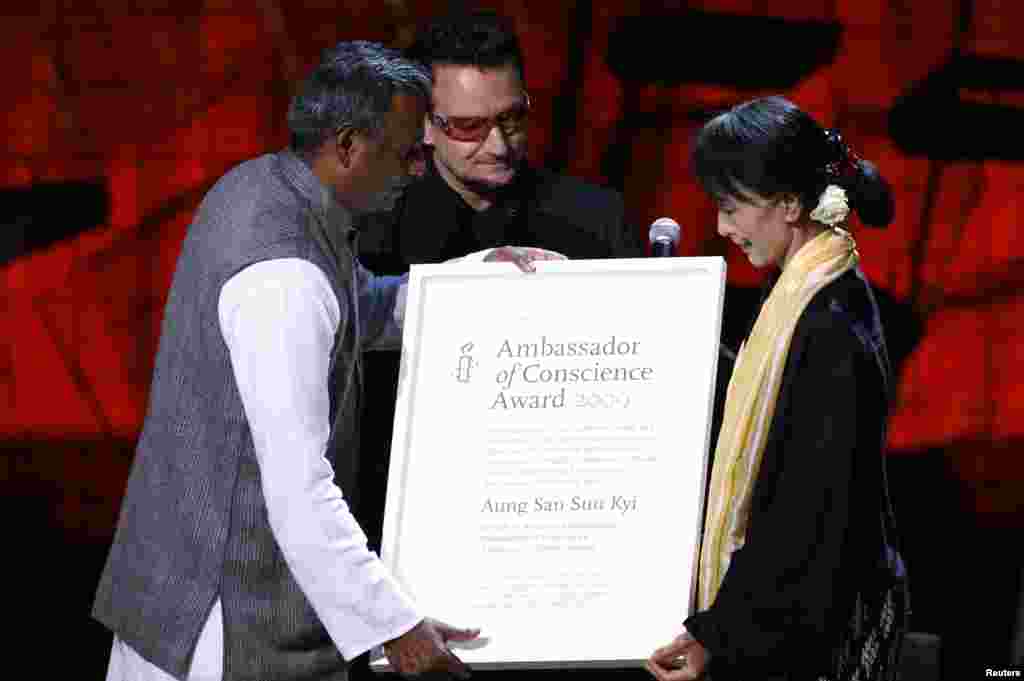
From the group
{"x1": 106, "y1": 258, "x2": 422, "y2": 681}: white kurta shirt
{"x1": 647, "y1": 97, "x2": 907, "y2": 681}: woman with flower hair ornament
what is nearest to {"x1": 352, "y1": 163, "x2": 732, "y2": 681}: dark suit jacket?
{"x1": 647, "y1": 97, "x2": 907, "y2": 681}: woman with flower hair ornament

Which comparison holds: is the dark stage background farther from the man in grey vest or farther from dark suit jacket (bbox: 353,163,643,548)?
the man in grey vest

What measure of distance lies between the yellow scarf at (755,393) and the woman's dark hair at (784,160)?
70 millimetres

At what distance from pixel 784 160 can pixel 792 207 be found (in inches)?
3.0

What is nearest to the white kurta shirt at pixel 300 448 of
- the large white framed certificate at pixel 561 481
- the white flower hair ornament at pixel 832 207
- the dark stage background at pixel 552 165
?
the large white framed certificate at pixel 561 481

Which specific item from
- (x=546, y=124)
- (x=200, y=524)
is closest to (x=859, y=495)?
(x=200, y=524)

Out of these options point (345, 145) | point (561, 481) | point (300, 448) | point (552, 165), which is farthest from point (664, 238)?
point (552, 165)

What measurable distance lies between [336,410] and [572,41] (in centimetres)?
199

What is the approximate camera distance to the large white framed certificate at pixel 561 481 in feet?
7.42

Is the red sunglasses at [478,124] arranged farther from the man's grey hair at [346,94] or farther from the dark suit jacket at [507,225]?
the man's grey hair at [346,94]

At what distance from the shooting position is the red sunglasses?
285 cm

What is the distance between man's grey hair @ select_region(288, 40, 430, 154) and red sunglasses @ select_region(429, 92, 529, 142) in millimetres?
606

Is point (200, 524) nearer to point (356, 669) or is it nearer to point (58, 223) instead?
point (356, 669)

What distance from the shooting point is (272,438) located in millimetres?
2049

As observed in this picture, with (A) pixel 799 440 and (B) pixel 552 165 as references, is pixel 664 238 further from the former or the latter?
(B) pixel 552 165
